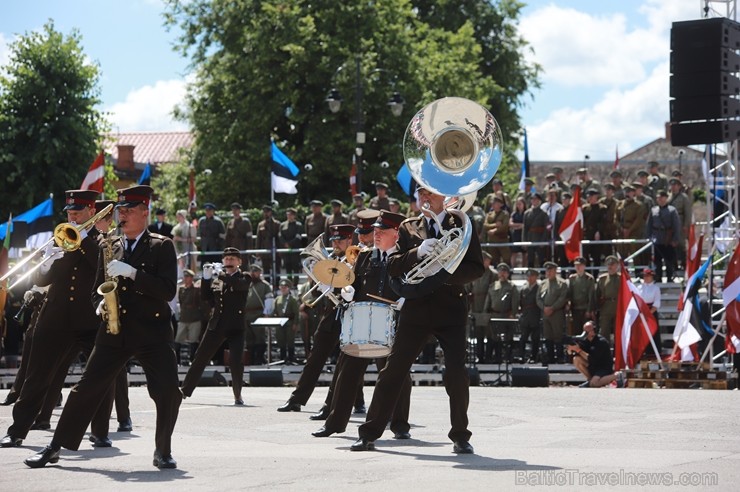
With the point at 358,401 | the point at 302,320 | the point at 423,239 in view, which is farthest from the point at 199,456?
the point at 302,320

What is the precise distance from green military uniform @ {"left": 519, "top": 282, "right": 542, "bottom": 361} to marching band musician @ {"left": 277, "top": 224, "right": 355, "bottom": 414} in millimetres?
9314

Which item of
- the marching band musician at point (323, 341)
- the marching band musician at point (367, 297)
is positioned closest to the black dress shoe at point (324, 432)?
the marching band musician at point (367, 297)

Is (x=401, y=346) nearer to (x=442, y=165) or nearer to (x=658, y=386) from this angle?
(x=442, y=165)

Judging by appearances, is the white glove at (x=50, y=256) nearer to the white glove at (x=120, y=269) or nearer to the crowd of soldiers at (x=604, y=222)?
the white glove at (x=120, y=269)

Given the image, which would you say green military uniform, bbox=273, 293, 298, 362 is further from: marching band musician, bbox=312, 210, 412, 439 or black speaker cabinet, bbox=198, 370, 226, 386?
marching band musician, bbox=312, 210, 412, 439

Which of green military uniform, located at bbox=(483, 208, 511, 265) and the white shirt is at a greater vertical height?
green military uniform, located at bbox=(483, 208, 511, 265)

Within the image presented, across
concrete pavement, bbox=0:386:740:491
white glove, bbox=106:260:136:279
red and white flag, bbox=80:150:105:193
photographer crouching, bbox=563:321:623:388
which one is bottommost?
concrete pavement, bbox=0:386:740:491

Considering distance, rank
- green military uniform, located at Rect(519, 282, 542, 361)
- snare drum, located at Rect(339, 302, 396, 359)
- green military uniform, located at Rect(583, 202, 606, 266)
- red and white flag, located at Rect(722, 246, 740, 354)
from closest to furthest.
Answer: snare drum, located at Rect(339, 302, 396, 359), red and white flag, located at Rect(722, 246, 740, 354), green military uniform, located at Rect(519, 282, 542, 361), green military uniform, located at Rect(583, 202, 606, 266)

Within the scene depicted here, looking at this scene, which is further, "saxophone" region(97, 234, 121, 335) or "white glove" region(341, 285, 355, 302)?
"white glove" region(341, 285, 355, 302)

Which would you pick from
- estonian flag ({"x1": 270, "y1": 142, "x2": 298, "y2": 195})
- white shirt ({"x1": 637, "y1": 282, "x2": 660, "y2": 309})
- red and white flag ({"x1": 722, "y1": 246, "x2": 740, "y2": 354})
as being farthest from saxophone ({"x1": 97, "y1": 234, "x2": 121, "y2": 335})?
estonian flag ({"x1": 270, "y1": 142, "x2": 298, "y2": 195})

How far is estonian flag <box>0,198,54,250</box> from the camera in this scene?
29719 mm

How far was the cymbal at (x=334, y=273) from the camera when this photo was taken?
1338cm

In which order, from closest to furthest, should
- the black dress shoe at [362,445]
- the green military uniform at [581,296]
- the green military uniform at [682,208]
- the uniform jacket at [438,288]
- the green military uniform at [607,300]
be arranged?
the uniform jacket at [438,288]
the black dress shoe at [362,445]
the green military uniform at [607,300]
the green military uniform at [581,296]
the green military uniform at [682,208]

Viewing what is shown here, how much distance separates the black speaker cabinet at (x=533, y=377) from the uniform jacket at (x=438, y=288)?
1053 cm
